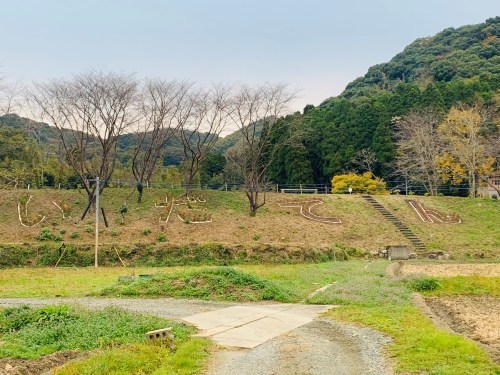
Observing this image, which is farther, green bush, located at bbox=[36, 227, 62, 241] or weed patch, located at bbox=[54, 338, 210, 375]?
green bush, located at bbox=[36, 227, 62, 241]

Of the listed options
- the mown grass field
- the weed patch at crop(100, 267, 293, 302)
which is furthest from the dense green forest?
the weed patch at crop(100, 267, 293, 302)

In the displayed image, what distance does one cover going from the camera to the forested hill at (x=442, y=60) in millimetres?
76062

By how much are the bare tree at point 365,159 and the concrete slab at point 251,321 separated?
41199mm

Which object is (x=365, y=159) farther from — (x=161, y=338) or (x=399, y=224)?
(x=161, y=338)

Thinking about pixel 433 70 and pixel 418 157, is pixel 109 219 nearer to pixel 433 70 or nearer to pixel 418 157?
pixel 418 157


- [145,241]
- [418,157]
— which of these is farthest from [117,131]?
[418,157]

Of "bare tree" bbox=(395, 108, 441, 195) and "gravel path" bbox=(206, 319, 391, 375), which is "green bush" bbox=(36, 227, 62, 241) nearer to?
"gravel path" bbox=(206, 319, 391, 375)

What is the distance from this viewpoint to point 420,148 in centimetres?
4684

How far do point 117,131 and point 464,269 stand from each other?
76.1ft

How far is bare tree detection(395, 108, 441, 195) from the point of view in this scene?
46969mm

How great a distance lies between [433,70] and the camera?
80.4m

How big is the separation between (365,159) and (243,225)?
24.1 m

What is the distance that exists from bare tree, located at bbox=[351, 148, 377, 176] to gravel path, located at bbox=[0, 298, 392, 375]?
43.5m

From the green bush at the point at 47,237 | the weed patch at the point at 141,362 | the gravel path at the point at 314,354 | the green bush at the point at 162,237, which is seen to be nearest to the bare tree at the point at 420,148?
the green bush at the point at 162,237
